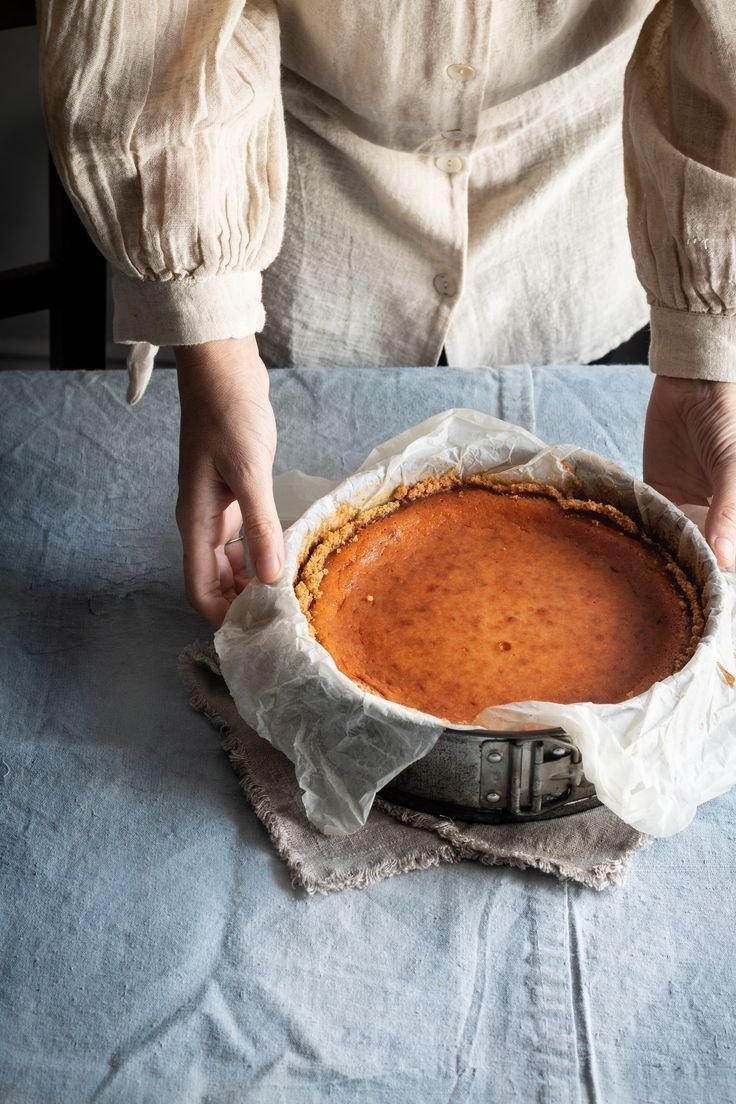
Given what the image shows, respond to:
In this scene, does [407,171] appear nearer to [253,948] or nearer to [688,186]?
[688,186]

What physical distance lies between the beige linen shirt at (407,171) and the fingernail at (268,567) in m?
0.19

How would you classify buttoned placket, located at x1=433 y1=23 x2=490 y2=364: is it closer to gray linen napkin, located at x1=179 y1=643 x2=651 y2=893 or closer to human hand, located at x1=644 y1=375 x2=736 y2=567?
human hand, located at x1=644 y1=375 x2=736 y2=567

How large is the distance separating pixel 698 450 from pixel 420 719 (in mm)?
410

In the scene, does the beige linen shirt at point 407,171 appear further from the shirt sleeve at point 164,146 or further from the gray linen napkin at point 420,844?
the gray linen napkin at point 420,844

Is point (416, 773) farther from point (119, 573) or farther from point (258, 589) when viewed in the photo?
point (119, 573)

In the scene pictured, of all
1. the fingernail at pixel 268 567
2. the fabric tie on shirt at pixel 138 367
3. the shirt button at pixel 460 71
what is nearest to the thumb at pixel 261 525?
the fingernail at pixel 268 567

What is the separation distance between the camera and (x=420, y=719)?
77cm

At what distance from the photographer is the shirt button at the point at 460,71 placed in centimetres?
108

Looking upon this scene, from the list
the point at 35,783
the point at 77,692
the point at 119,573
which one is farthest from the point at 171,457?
the point at 35,783

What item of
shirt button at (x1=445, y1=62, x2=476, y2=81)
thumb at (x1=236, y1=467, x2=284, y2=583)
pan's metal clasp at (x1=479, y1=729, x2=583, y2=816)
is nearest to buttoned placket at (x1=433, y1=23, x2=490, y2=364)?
shirt button at (x1=445, y1=62, x2=476, y2=81)

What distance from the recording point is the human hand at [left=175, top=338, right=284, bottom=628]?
940mm

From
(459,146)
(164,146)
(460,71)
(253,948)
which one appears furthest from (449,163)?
(253,948)

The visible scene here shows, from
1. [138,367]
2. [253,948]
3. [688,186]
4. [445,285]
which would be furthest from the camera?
[445,285]

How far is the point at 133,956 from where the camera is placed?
0.77 meters
